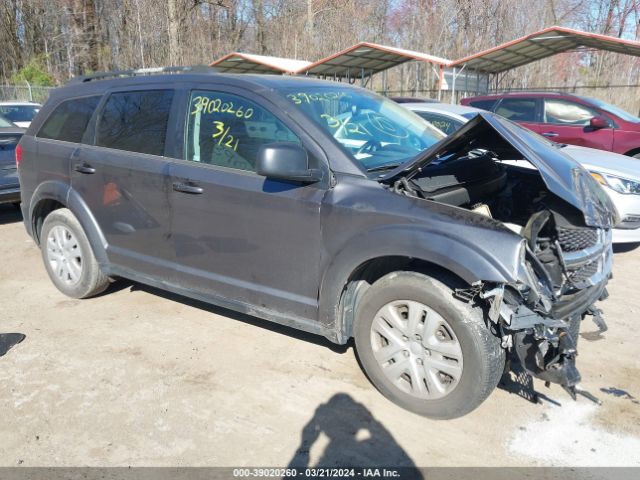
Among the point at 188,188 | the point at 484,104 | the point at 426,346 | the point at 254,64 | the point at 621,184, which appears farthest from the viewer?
the point at 254,64

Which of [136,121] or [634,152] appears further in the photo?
[634,152]

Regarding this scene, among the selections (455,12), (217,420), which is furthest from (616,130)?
(455,12)

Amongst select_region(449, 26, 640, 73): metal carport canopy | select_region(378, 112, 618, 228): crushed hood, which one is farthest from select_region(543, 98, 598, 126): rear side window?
select_region(378, 112, 618, 228): crushed hood

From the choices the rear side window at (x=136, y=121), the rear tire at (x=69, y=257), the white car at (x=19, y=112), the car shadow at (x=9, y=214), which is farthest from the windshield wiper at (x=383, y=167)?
the white car at (x=19, y=112)

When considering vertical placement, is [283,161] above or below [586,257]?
above

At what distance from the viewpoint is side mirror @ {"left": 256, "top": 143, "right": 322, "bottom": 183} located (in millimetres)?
2951

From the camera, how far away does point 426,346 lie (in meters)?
2.92

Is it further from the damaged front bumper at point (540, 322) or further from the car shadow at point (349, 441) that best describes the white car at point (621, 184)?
the car shadow at point (349, 441)

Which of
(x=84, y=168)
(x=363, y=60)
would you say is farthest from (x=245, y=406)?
(x=363, y=60)

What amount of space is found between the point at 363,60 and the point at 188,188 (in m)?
15.7

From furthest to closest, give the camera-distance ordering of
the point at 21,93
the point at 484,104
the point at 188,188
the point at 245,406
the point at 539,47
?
the point at 21,93 → the point at 539,47 → the point at 484,104 → the point at 188,188 → the point at 245,406

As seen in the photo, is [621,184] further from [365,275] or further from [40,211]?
[40,211]

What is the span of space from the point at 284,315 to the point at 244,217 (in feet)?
2.21

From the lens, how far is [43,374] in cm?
350
